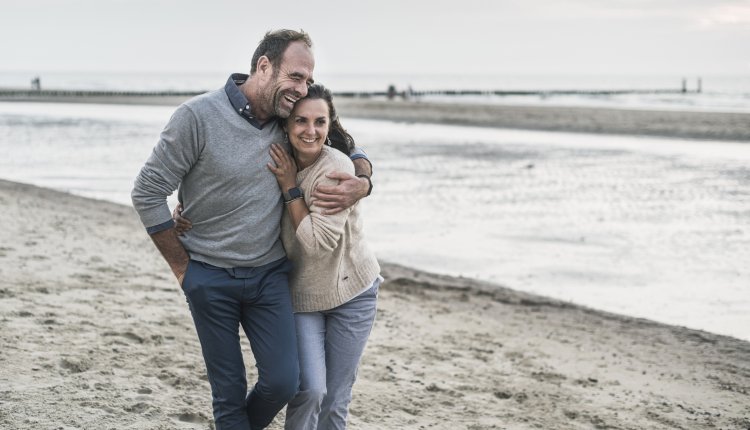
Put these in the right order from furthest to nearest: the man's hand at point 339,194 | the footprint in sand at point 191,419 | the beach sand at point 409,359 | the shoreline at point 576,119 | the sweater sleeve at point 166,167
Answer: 1. the shoreline at point 576,119
2. the beach sand at point 409,359
3. the footprint in sand at point 191,419
4. the man's hand at point 339,194
5. the sweater sleeve at point 166,167

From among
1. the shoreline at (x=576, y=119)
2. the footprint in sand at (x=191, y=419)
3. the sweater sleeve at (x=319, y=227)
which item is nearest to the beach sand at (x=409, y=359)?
the footprint in sand at (x=191, y=419)

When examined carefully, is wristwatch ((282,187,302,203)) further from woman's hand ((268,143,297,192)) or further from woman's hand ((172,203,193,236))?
woman's hand ((172,203,193,236))

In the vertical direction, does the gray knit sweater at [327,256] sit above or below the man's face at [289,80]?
below

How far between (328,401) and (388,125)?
33.4 metres

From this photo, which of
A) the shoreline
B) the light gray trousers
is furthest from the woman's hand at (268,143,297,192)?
the shoreline

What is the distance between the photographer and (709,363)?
6.93 m

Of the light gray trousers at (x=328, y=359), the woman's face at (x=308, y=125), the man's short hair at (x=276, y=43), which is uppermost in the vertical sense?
the man's short hair at (x=276, y=43)

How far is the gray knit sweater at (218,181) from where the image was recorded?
3523 mm

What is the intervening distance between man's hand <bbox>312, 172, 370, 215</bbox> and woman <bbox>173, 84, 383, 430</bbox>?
1.1 inches

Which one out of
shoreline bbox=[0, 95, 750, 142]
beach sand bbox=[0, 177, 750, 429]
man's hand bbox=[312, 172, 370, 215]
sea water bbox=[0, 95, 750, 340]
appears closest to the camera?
man's hand bbox=[312, 172, 370, 215]

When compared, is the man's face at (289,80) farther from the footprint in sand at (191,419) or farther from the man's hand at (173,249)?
the footprint in sand at (191,419)

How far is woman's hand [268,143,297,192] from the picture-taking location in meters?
3.57

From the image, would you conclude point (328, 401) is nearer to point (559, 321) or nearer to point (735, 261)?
point (559, 321)

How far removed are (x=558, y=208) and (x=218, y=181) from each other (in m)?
11.5
